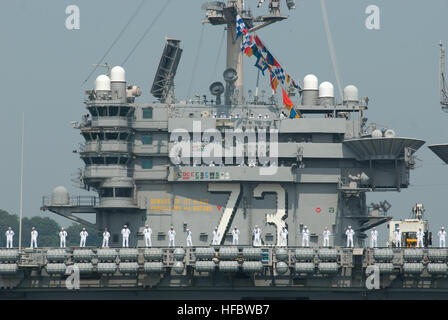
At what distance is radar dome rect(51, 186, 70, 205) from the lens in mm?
66125

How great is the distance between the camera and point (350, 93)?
2650 inches

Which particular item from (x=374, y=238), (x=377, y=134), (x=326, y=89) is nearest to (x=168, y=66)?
(x=326, y=89)

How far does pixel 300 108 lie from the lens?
6644cm

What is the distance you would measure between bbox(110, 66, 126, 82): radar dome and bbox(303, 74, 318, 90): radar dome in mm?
12083

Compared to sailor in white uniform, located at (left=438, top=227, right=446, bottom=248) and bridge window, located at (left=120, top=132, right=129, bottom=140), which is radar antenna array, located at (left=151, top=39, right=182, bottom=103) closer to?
bridge window, located at (left=120, top=132, right=129, bottom=140)

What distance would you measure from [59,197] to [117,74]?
29.1ft

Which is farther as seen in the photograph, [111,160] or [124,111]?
[124,111]

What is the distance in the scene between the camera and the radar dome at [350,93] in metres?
67.3

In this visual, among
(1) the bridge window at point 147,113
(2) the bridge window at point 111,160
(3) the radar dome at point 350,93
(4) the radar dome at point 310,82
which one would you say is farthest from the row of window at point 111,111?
(3) the radar dome at point 350,93

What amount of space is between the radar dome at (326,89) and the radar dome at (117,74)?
13.1m

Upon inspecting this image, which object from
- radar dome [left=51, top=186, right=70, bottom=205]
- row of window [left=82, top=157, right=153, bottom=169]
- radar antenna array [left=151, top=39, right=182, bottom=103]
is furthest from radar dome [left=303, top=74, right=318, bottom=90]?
radar dome [left=51, top=186, right=70, bottom=205]

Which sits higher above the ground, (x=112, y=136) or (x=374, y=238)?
(x=112, y=136)

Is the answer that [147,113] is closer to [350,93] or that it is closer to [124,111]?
[124,111]
